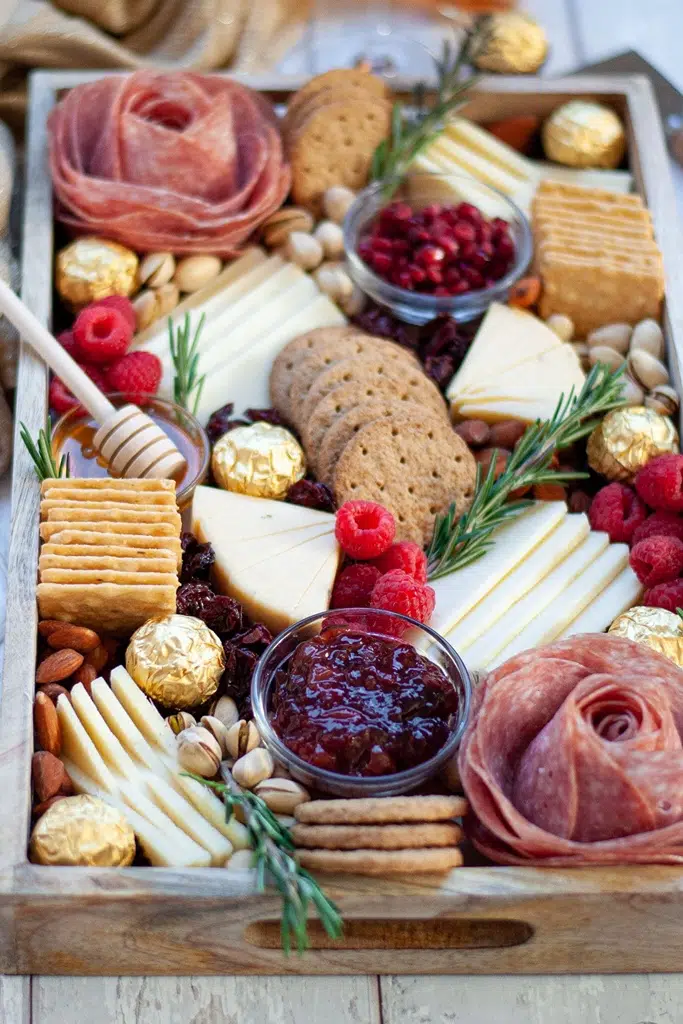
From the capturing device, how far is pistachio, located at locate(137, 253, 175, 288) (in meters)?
A: 2.48

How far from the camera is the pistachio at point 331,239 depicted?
259 cm

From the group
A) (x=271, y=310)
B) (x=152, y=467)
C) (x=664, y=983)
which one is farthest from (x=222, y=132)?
(x=664, y=983)

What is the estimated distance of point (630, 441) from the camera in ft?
7.34

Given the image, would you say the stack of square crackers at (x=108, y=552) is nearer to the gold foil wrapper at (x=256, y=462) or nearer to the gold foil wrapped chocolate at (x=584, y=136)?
the gold foil wrapper at (x=256, y=462)

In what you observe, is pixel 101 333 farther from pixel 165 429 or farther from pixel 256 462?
pixel 256 462

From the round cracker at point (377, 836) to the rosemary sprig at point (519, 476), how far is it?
54cm

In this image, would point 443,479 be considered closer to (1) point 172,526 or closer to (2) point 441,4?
(1) point 172,526

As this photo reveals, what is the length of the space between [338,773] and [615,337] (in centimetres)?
110

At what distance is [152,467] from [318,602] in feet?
1.22

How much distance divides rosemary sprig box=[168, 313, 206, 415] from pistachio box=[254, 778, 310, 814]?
757 mm

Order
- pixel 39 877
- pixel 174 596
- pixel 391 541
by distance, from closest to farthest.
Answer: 1. pixel 39 877
2. pixel 174 596
3. pixel 391 541

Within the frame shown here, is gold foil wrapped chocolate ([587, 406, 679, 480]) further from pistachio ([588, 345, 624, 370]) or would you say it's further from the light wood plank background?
the light wood plank background

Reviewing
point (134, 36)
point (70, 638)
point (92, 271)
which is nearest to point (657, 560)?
point (70, 638)

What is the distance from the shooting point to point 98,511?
199 cm
